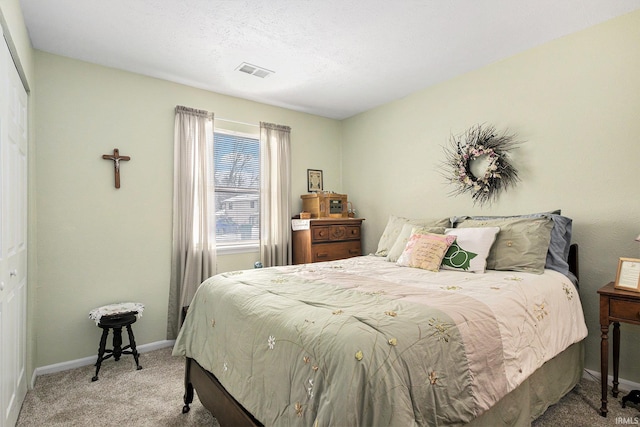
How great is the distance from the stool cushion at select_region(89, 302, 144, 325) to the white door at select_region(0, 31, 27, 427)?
0.44m

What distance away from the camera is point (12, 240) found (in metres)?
1.99

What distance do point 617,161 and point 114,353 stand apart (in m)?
4.19

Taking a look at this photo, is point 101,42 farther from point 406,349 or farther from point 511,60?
point 511,60

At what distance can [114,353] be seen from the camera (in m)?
2.84

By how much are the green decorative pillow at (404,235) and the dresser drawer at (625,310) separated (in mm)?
1170

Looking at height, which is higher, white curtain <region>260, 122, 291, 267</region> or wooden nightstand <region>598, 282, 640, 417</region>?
white curtain <region>260, 122, 291, 267</region>

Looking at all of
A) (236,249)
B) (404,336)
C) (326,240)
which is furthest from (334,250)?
(404,336)

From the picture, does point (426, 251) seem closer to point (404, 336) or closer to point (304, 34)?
point (404, 336)

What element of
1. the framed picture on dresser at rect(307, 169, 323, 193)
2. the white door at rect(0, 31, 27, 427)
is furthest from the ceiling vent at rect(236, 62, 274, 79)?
the white door at rect(0, 31, 27, 427)

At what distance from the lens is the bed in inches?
44.5

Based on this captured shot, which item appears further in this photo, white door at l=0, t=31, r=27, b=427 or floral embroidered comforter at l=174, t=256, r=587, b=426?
white door at l=0, t=31, r=27, b=427

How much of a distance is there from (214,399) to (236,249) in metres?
2.14

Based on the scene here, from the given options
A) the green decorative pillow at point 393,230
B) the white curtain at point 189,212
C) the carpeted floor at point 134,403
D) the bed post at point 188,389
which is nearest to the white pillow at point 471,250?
the green decorative pillow at point 393,230

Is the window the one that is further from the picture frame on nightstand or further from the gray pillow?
the picture frame on nightstand
